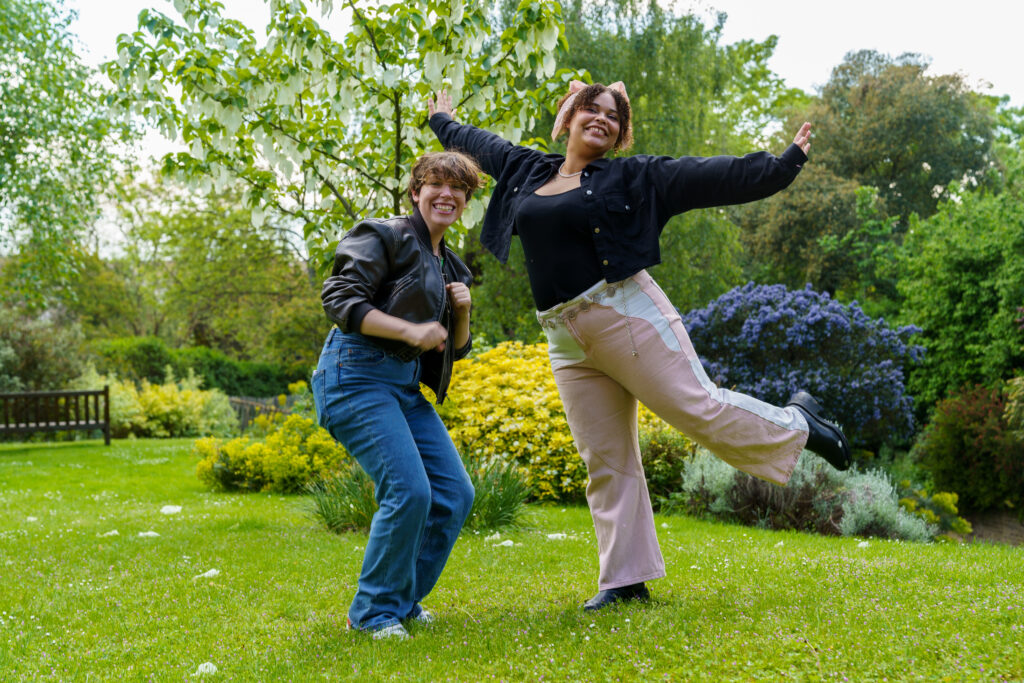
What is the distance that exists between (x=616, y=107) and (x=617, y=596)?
2023mm

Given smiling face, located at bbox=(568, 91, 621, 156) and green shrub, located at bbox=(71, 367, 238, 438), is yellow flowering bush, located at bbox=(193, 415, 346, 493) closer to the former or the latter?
smiling face, located at bbox=(568, 91, 621, 156)

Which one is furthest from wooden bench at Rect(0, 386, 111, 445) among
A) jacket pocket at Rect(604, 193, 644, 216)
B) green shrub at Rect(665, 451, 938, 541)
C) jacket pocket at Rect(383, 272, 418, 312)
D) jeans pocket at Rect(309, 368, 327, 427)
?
jacket pocket at Rect(604, 193, 644, 216)

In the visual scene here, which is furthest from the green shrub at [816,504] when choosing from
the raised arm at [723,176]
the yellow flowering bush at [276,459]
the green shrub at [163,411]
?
the green shrub at [163,411]

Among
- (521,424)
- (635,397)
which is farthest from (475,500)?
(635,397)

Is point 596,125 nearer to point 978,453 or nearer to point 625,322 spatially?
point 625,322

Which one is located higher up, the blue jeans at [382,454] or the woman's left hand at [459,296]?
the woman's left hand at [459,296]

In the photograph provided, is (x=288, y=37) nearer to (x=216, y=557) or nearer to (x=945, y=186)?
(x=216, y=557)

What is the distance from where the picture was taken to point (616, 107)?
11.1 ft

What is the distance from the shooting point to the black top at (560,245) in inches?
124

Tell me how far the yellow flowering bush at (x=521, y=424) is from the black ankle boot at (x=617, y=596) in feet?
12.9

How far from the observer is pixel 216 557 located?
5047mm

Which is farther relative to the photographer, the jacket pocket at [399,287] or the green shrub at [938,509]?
the green shrub at [938,509]

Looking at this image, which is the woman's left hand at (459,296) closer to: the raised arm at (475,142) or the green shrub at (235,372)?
the raised arm at (475,142)

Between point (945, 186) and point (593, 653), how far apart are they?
2329 cm
